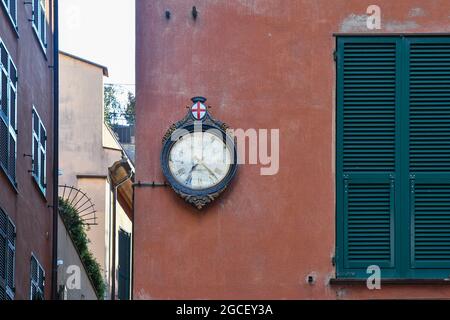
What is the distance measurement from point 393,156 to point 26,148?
770 cm

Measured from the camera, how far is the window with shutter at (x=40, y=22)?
84.5 feet

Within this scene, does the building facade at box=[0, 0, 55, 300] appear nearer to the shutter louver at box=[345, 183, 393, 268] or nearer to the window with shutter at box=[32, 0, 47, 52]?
the window with shutter at box=[32, 0, 47, 52]

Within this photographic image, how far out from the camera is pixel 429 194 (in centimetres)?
1808

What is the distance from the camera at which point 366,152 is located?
18156mm

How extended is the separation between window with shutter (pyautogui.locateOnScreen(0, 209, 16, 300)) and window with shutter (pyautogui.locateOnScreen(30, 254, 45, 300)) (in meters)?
1.87

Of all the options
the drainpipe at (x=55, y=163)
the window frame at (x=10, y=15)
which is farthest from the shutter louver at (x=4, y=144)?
the drainpipe at (x=55, y=163)

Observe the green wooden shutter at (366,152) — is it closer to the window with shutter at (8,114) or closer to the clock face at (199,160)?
the clock face at (199,160)

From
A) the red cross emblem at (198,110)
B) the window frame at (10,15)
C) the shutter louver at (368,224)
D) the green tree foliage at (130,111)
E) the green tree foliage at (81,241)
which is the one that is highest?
the window frame at (10,15)

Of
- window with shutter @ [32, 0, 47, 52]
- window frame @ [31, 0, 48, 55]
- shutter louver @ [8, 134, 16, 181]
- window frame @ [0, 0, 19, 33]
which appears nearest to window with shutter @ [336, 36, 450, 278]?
window frame @ [0, 0, 19, 33]

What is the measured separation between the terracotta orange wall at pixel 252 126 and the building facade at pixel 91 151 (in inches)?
777

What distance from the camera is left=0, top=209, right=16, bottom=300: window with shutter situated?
863 inches

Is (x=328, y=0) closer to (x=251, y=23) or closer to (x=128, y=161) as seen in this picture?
(x=251, y=23)

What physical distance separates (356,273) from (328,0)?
265cm
